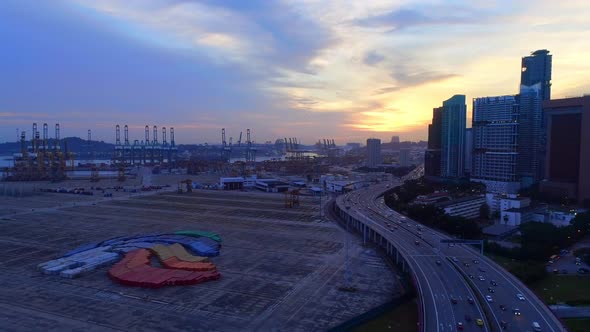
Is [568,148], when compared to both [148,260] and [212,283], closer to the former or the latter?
[212,283]

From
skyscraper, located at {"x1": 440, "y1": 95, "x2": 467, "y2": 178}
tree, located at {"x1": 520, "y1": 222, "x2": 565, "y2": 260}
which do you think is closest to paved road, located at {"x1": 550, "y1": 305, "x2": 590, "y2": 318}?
tree, located at {"x1": 520, "y1": 222, "x2": 565, "y2": 260}

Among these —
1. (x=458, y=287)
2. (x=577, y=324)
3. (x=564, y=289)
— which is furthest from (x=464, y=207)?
(x=577, y=324)

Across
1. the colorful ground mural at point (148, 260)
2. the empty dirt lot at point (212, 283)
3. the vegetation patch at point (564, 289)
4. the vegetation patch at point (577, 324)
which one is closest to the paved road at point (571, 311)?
the vegetation patch at point (577, 324)

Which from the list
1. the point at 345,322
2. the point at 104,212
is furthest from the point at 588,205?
the point at 104,212

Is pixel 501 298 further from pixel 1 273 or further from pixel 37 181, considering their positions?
pixel 37 181

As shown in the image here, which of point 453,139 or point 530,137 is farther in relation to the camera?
point 453,139

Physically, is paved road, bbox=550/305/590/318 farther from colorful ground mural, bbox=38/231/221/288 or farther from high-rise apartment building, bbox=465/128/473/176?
high-rise apartment building, bbox=465/128/473/176
